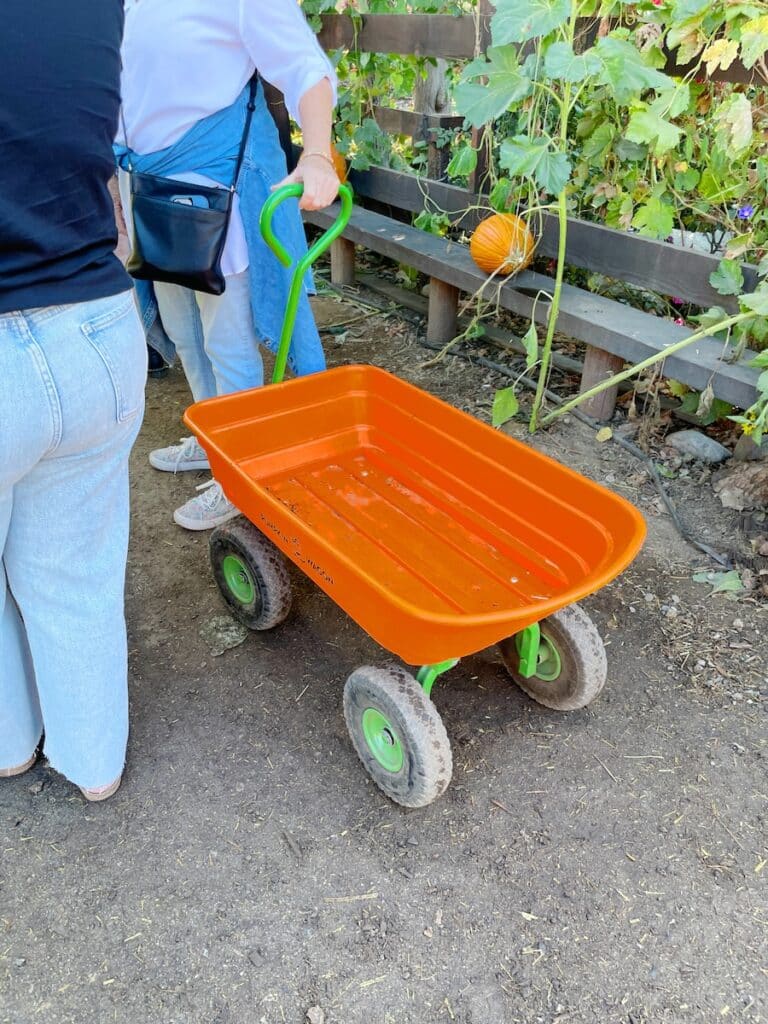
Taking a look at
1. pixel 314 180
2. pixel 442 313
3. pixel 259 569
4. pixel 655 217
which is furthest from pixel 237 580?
pixel 442 313

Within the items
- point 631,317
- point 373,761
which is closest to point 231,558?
point 373,761

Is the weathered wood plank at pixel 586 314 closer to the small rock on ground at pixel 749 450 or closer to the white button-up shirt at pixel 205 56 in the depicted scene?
the small rock on ground at pixel 749 450

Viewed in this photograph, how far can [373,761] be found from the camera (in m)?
1.78

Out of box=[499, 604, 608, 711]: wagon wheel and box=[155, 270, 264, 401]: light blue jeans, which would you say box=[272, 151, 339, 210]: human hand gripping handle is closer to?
box=[155, 270, 264, 401]: light blue jeans

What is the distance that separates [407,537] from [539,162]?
1323mm

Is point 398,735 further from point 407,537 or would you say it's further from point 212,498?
point 212,498

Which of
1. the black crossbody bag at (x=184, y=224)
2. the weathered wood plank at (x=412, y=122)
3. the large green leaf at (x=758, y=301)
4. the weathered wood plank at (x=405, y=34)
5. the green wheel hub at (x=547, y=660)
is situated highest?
the weathered wood plank at (x=405, y=34)

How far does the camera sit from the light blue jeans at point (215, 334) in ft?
7.68

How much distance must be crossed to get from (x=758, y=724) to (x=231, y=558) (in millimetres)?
1363

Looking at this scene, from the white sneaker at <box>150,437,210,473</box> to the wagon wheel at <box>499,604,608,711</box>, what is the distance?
1.45 m

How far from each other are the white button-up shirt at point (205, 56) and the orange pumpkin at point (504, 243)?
52.6 inches

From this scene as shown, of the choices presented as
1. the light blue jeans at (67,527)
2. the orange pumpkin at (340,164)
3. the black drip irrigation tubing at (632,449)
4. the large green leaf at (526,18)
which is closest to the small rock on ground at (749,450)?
the black drip irrigation tubing at (632,449)

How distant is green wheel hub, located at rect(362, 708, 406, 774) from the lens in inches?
68.1

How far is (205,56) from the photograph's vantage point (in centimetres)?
192
